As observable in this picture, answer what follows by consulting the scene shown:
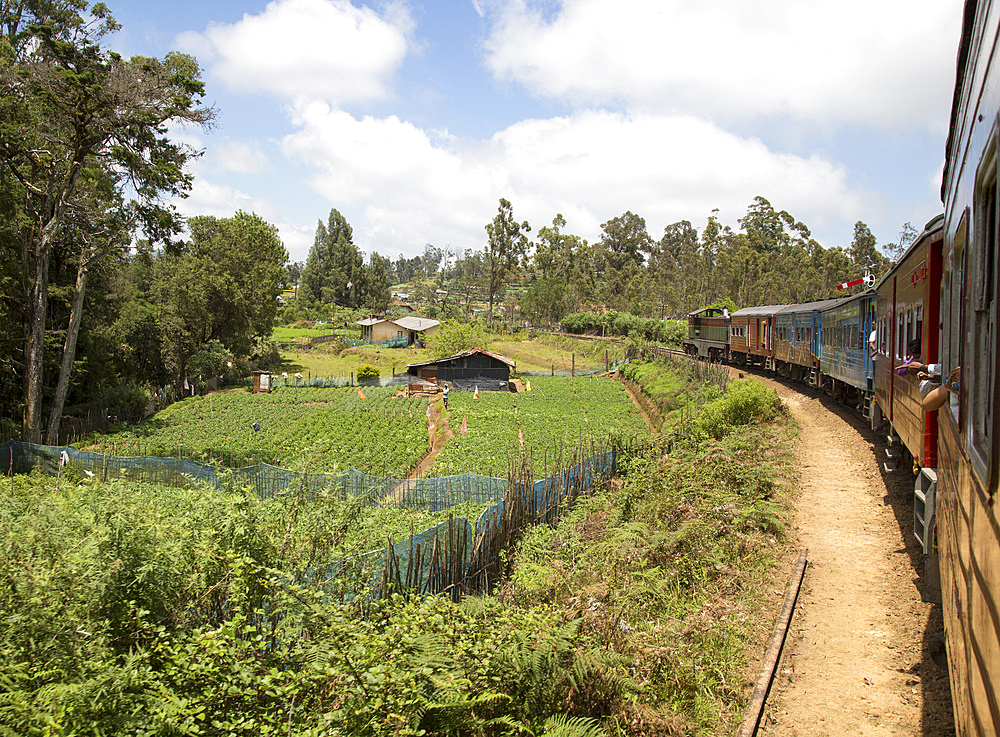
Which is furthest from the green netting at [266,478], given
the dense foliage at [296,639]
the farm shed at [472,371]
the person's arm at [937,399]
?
the farm shed at [472,371]

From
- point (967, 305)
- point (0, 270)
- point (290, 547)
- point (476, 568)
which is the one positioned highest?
point (0, 270)

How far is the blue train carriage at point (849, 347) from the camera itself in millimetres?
14016

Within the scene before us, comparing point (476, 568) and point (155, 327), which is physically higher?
point (155, 327)

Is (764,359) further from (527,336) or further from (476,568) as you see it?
(527,336)

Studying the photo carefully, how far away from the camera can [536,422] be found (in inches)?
1185

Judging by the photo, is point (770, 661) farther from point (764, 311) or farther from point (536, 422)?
point (764, 311)

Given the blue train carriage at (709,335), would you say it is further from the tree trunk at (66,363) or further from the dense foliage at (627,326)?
the tree trunk at (66,363)

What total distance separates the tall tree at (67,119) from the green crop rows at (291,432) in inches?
249

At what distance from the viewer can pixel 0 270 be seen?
25.7 meters

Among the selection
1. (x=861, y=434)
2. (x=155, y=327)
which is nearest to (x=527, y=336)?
(x=155, y=327)

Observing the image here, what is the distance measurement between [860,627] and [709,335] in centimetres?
3408

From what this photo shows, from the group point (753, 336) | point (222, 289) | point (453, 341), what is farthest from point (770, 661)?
point (222, 289)

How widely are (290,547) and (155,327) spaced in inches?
1538

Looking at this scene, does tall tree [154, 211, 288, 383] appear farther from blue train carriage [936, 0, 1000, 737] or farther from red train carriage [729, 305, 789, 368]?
blue train carriage [936, 0, 1000, 737]
